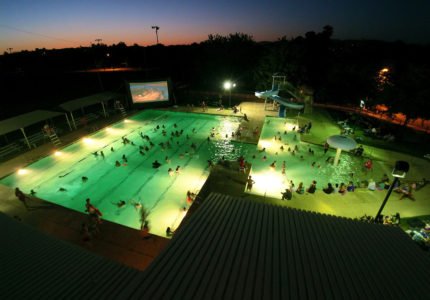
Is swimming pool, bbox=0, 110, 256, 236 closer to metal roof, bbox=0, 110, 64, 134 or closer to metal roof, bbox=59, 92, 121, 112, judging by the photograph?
metal roof, bbox=0, 110, 64, 134

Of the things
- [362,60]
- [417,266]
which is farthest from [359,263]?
[362,60]

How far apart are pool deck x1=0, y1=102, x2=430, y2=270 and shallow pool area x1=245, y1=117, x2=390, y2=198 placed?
2.02 m

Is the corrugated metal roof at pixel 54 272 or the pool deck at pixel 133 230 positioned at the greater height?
the corrugated metal roof at pixel 54 272

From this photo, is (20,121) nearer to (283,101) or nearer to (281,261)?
(281,261)

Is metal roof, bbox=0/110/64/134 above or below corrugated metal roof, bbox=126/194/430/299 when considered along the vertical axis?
below

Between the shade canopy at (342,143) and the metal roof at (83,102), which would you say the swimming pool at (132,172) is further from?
the shade canopy at (342,143)

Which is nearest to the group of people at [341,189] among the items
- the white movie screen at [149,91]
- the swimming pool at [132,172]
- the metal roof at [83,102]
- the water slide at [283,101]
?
the swimming pool at [132,172]

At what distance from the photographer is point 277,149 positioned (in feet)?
61.9

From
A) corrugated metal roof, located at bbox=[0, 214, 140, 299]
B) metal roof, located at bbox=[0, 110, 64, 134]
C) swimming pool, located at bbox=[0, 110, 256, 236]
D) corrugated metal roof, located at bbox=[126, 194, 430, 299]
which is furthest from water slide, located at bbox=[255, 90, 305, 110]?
corrugated metal roof, located at bbox=[0, 214, 140, 299]

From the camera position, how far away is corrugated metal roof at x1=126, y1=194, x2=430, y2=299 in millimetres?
3686

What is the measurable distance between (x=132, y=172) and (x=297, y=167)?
12600mm

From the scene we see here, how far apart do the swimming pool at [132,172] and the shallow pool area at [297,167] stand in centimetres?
205

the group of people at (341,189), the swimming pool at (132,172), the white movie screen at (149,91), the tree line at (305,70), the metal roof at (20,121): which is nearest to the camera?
the group of people at (341,189)

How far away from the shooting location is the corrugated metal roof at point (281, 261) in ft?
12.1
